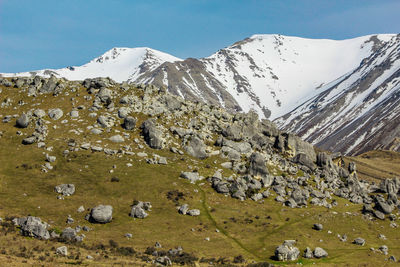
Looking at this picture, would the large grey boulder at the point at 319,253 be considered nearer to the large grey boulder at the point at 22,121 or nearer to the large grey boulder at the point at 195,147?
the large grey boulder at the point at 195,147

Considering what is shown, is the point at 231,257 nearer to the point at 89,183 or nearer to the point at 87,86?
the point at 89,183

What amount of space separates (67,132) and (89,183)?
26593 millimetres

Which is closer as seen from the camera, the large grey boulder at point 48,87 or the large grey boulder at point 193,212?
the large grey boulder at point 193,212

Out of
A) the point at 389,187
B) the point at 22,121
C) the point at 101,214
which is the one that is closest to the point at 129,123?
the point at 22,121

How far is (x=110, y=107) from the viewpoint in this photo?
124 m

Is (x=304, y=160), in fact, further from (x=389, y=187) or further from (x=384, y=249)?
(x=384, y=249)

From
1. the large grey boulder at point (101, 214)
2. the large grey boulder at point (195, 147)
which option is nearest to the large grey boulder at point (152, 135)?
the large grey boulder at point (195, 147)

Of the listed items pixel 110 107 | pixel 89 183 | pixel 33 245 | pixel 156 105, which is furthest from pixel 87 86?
pixel 33 245

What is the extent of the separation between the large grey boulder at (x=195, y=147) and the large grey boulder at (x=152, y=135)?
27.1 feet

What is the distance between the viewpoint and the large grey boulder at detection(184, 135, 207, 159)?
115500mm

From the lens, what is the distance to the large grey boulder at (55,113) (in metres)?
117

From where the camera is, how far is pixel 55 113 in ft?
387

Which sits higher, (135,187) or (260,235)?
(135,187)

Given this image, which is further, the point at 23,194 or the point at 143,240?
the point at 23,194
